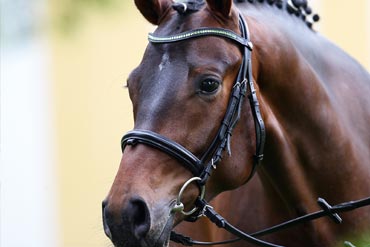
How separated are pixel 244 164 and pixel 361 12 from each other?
5.45 m

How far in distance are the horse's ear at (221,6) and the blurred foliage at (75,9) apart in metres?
1.45

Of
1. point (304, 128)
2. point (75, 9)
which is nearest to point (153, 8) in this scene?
point (304, 128)

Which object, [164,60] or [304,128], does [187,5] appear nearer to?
[164,60]

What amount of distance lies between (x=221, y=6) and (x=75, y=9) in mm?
1480

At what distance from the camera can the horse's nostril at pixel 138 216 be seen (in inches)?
77.3

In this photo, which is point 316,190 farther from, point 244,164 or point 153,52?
point 153,52

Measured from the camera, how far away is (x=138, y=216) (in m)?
1.99

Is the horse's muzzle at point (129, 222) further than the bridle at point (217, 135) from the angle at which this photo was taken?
No

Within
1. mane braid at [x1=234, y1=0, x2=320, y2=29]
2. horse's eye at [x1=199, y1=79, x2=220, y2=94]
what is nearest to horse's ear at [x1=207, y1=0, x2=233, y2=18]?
horse's eye at [x1=199, y1=79, x2=220, y2=94]

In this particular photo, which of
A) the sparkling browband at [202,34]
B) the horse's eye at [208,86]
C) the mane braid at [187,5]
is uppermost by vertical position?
the mane braid at [187,5]

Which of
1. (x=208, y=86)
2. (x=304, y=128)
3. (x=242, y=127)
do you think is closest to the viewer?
(x=208, y=86)

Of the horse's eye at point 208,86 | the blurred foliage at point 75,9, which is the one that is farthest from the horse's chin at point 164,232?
the blurred foliage at point 75,9

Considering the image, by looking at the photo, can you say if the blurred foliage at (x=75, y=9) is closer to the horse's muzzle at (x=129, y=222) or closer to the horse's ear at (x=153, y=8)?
the horse's muzzle at (x=129, y=222)

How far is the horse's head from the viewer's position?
200cm
